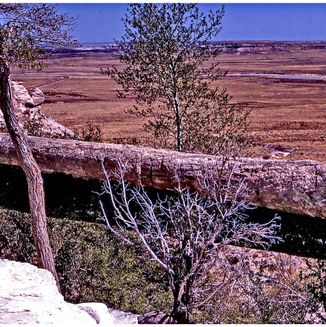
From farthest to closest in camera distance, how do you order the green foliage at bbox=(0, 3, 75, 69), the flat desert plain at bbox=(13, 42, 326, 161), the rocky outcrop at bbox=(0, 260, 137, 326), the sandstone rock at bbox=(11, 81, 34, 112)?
the flat desert plain at bbox=(13, 42, 326, 161) < the sandstone rock at bbox=(11, 81, 34, 112) < the green foliage at bbox=(0, 3, 75, 69) < the rocky outcrop at bbox=(0, 260, 137, 326)

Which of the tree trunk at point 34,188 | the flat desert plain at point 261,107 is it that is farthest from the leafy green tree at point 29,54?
the flat desert plain at point 261,107

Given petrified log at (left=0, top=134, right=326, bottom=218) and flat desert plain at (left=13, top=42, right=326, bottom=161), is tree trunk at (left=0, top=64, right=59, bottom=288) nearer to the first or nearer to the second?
petrified log at (left=0, top=134, right=326, bottom=218)

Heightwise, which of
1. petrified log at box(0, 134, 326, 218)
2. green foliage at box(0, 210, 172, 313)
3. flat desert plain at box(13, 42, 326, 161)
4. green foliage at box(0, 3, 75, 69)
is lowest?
flat desert plain at box(13, 42, 326, 161)

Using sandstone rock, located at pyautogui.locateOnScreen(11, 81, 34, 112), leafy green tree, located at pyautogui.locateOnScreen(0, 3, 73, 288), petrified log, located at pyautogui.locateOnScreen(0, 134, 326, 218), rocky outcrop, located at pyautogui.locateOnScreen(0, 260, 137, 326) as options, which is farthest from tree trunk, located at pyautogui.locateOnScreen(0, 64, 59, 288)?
sandstone rock, located at pyautogui.locateOnScreen(11, 81, 34, 112)

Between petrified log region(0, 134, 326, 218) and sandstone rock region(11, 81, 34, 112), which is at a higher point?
sandstone rock region(11, 81, 34, 112)

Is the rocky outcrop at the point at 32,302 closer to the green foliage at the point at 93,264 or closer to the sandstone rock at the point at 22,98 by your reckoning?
the green foliage at the point at 93,264

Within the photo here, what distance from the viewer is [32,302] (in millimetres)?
4355

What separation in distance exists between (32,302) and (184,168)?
284 inches

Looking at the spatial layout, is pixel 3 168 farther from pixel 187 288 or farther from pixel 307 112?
pixel 307 112

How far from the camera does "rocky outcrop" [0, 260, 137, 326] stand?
13.6 ft

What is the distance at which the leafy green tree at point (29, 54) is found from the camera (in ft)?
27.8

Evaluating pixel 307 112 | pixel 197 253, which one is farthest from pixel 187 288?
pixel 307 112

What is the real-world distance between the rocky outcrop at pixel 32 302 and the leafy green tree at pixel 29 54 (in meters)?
3.61

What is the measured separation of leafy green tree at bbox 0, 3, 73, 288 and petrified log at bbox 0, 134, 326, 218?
2480 mm
